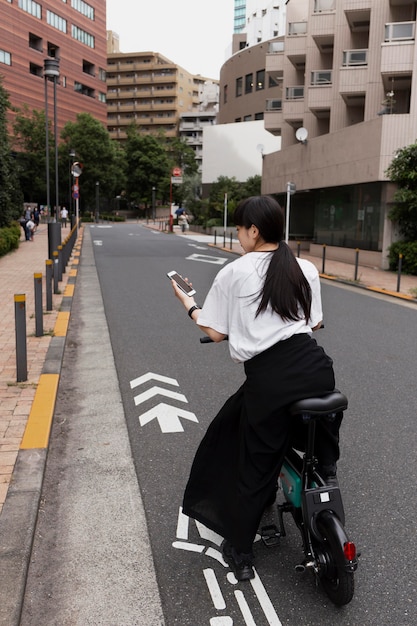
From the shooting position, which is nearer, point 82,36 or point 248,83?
point 248,83

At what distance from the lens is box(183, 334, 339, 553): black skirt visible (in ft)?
8.68

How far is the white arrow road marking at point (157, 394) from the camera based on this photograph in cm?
601

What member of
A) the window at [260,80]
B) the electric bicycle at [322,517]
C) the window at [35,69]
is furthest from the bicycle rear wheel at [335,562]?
the window at [35,69]

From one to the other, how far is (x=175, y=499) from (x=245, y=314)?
174cm

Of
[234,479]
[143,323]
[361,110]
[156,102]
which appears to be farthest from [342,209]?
[156,102]

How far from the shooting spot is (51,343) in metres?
7.94

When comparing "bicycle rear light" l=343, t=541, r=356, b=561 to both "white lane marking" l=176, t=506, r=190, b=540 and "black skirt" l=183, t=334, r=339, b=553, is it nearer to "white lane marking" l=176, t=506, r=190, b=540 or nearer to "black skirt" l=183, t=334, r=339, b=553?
"black skirt" l=183, t=334, r=339, b=553

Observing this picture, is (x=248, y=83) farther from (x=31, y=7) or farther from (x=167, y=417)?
(x=167, y=417)

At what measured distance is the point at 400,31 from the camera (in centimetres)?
2191

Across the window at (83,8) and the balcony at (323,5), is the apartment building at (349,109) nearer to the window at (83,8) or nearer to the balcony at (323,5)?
the balcony at (323,5)

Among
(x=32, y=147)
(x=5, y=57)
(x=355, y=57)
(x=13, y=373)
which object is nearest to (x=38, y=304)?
(x=13, y=373)

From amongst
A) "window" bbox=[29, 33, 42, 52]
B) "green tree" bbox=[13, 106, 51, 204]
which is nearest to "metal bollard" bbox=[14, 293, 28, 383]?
"green tree" bbox=[13, 106, 51, 204]

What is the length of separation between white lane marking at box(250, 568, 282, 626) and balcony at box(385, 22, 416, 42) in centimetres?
2289

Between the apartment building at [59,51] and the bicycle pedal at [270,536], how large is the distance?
222 ft
